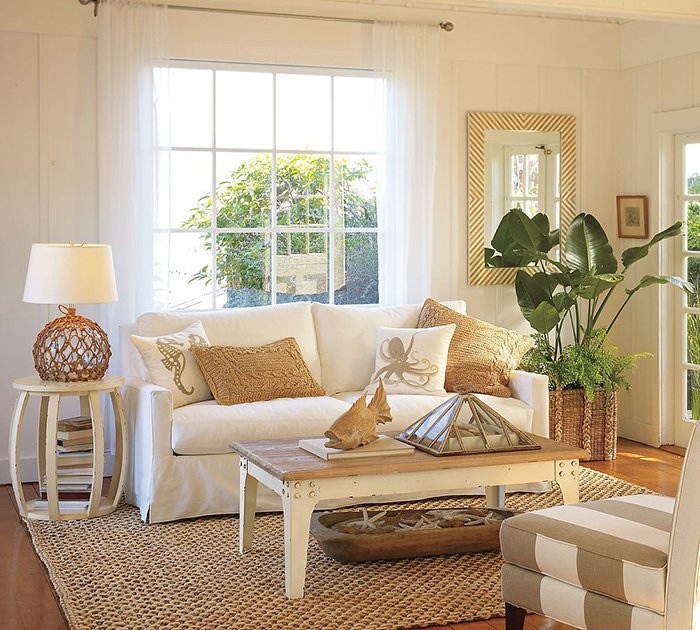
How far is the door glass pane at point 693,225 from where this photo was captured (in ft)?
19.1

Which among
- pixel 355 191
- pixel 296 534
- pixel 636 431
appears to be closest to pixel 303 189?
pixel 355 191

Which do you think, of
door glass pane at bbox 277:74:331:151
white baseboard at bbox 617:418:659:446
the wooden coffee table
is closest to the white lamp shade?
the wooden coffee table

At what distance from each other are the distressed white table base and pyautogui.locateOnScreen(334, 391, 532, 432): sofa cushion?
0.97 m

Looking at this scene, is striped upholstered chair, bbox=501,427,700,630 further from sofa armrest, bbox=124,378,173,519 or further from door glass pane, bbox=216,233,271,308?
door glass pane, bbox=216,233,271,308

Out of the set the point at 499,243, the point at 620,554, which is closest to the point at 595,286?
the point at 499,243

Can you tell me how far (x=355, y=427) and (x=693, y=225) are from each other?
329cm

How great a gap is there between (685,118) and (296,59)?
2376 mm

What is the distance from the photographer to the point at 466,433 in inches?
142

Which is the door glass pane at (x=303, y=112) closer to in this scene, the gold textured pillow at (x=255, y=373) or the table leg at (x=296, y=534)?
the gold textured pillow at (x=255, y=373)

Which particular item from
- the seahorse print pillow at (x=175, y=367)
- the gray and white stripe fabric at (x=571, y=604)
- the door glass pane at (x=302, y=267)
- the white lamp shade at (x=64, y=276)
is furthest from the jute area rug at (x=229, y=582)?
the door glass pane at (x=302, y=267)

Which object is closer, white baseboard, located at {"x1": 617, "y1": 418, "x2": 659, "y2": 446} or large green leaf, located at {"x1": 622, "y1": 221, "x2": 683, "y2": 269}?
large green leaf, located at {"x1": 622, "y1": 221, "x2": 683, "y2": 269}

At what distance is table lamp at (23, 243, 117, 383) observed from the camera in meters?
4.28

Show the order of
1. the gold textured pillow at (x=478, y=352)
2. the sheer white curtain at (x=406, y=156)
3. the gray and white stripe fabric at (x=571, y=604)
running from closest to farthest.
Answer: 1. the gray and white stripe fabric at (x=571, y=604)
2. the gold textured pillow at (x=478, y=352)
3. the sheer white curtain at (x=406, y=156)

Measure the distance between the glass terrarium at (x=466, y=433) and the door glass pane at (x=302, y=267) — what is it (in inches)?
82.6
